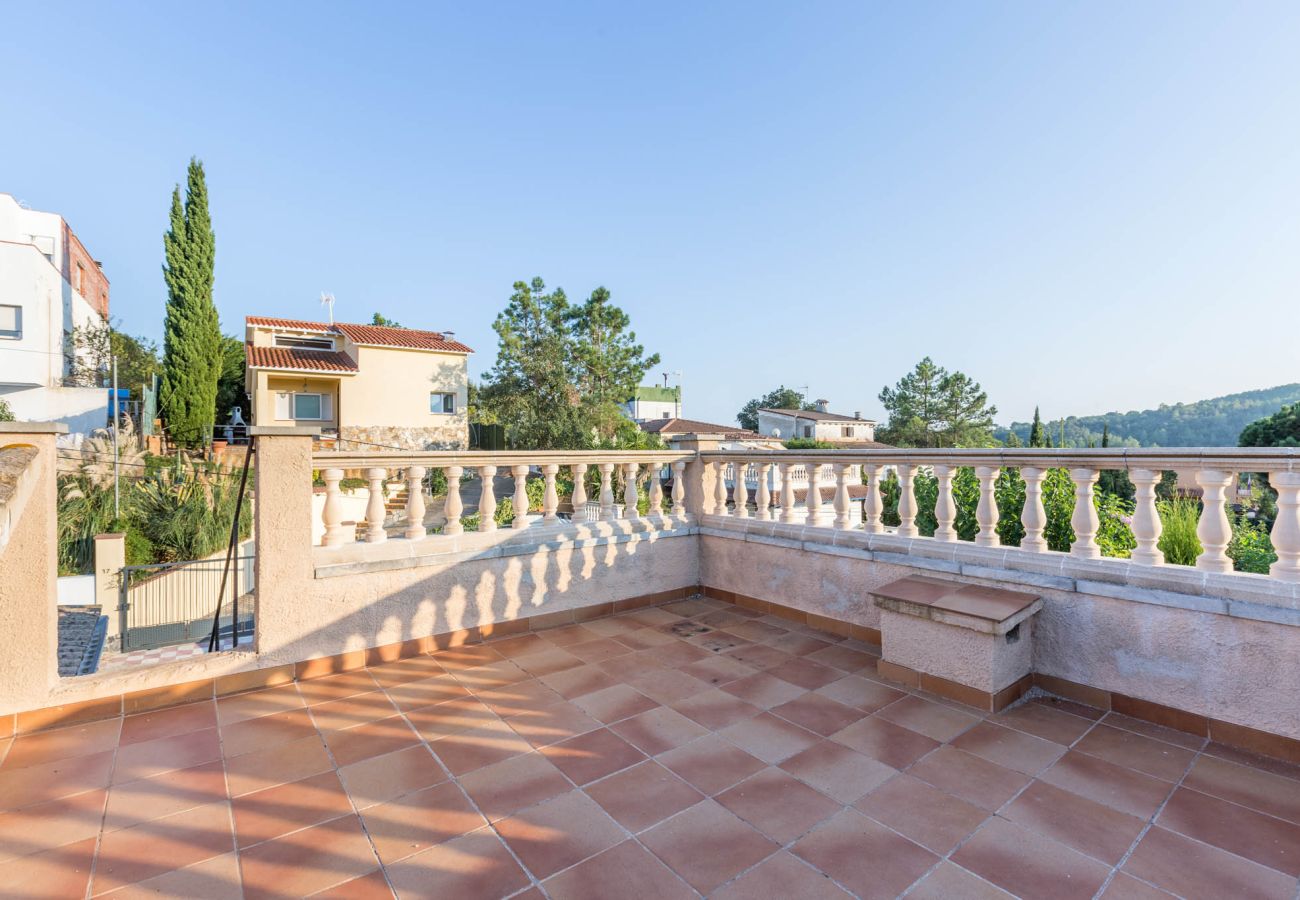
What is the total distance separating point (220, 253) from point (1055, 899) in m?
29.2

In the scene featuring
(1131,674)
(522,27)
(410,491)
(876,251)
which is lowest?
(1131,674)

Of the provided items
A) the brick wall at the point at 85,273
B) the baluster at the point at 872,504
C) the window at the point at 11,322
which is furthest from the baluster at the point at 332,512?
the brick wall at the point at 85,273

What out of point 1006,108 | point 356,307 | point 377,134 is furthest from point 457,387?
point 1006,108

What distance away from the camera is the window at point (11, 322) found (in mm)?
17328

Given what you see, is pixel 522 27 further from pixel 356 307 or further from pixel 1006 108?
pixel 356 307

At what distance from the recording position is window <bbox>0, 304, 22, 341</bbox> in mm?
17328

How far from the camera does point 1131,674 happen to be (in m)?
2.64

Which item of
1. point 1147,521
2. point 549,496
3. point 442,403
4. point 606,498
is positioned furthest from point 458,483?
point 442,403

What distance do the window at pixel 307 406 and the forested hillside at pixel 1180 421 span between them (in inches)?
1530

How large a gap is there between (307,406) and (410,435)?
4.13m

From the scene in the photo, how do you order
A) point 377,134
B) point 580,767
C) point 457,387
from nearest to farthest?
point 580,767 < point 377,134 < point 457,387

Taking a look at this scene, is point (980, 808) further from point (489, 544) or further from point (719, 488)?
point (719, 488)

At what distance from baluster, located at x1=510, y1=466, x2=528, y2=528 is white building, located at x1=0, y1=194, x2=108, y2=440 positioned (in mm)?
20368

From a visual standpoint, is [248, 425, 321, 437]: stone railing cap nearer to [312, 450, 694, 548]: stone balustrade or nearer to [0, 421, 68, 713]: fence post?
[312, 450, 694, 548]: stone balustrade
